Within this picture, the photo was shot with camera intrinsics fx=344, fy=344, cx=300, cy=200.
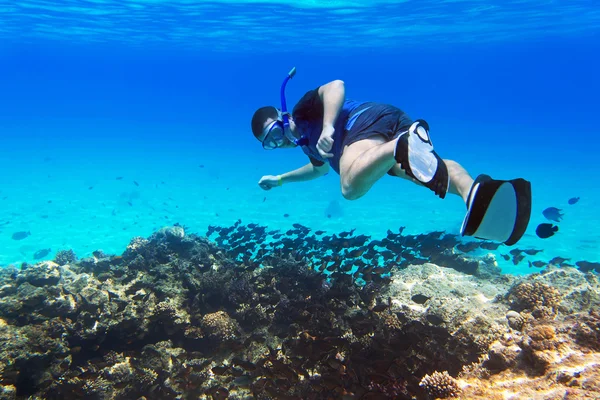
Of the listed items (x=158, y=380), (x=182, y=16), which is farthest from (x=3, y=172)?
Answer: (x=158, y=380)

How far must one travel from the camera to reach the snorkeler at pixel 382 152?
9.02ft

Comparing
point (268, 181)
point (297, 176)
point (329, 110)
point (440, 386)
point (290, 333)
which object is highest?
point (329, 110)

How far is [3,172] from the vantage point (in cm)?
4350

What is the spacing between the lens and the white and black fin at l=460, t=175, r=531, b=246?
2742 mm

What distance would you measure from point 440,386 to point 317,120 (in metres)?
3.38

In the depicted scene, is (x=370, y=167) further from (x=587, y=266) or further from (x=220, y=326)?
(x=587, y=266)

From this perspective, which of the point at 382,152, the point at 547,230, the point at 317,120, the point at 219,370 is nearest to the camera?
the point at 382,152

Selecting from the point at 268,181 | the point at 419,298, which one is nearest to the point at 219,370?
the point at 268,181

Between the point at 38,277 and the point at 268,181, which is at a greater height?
A: the point at 268,181

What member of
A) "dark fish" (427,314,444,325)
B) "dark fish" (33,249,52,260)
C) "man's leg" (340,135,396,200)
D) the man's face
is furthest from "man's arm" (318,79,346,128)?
"dark fish" (33,249,52,260)

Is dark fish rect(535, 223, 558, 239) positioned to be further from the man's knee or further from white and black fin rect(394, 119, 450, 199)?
A: the man's knee

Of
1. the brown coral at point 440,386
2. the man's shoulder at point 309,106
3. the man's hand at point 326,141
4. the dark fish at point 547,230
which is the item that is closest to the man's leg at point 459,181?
the man's hand at point 326,141

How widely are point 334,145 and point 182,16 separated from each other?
119 ft

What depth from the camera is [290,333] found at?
5.82 metres
